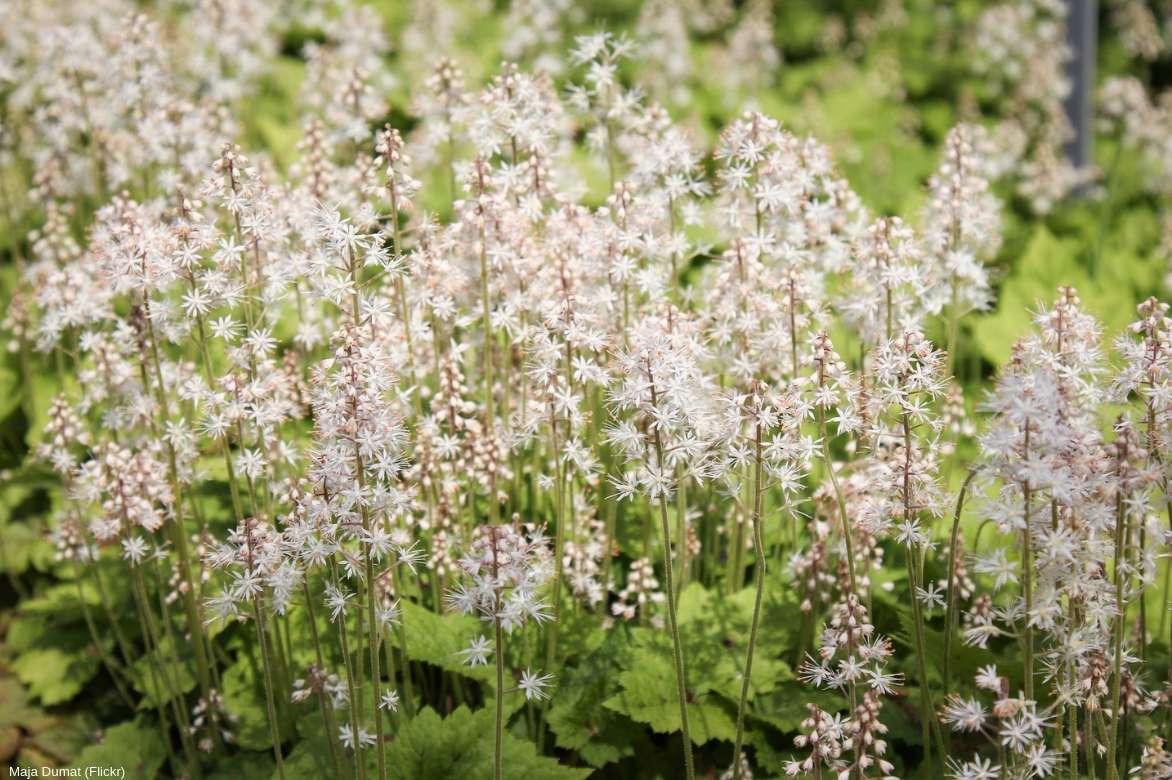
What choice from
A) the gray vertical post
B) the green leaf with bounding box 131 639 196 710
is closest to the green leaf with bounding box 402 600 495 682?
the green leaf with bounding box 131 639 196 710

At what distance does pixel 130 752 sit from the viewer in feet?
13.4

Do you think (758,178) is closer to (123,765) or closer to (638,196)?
(638,196)

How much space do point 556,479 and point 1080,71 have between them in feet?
28.3

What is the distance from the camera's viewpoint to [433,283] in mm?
3748

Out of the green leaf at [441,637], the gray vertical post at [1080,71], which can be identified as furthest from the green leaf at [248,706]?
the gray vertical post at [1080,71]

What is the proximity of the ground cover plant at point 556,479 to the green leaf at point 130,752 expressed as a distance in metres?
0.02

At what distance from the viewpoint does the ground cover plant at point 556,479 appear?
9.87ft

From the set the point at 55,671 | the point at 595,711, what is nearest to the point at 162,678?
the point at 55,671

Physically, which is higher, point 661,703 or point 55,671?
point 661,703

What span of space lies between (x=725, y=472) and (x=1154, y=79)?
13.6 metres

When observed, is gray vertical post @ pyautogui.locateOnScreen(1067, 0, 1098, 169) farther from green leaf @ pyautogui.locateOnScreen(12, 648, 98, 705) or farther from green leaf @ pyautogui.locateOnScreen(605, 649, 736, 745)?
green leaf @ pyautogui.locateOnScreen(12, 648, 98, 705)

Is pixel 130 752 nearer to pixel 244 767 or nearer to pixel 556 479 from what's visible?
pixel 244 767

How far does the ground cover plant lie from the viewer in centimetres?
301

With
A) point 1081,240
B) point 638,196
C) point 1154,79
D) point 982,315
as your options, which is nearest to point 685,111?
point 1081,240
